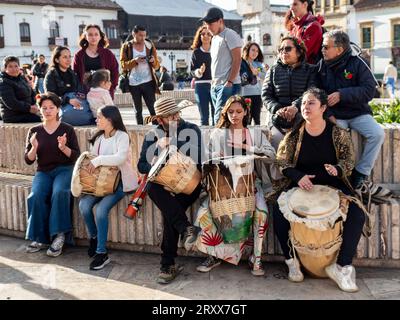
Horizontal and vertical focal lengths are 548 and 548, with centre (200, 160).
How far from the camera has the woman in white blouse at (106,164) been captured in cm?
473

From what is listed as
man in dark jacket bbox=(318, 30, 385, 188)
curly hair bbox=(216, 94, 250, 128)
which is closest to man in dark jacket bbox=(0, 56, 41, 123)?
curly hair bbox=(216, 94, 250, 128)

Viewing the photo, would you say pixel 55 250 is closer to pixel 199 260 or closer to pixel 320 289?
pixel 199 260

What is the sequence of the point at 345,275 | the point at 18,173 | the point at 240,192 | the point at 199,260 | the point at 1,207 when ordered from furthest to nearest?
the point at 18,173 < the point at 1,207 < the point at 199,260 < the point at 240,192 < the point at 345,275

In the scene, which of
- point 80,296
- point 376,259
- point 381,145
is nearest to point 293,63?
point 381,145

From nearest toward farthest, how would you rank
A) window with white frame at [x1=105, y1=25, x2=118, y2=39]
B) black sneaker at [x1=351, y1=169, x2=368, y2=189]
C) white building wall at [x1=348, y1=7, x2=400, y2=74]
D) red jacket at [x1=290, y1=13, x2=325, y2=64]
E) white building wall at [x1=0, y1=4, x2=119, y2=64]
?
black sneaker at [x1=351, y1=169, x2=368, y2=189] → red jacket at [x1=290, y1=13, x2=325, y2=64] → white building wall at [x1=0, y1=4, x2=119, y2=64] → white building wall at [x1=348, y1=7, x2=400, y2=74] → window with white frame at [x1=105, y1=25, x2=118, y2=39]

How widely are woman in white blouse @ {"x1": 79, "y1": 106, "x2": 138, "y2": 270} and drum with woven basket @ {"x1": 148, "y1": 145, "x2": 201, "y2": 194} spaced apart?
50cm

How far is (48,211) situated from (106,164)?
82cm

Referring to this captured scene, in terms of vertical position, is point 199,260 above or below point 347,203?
below

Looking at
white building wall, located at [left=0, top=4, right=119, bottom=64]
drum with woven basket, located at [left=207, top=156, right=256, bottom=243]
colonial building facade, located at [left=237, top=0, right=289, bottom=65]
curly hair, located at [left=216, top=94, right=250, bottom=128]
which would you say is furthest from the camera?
colonial building facade, located at [left=237, top=0, right=289, bottom=65]

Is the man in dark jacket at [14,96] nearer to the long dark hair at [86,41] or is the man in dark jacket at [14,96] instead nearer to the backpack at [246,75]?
the long dark hair at [86,41]

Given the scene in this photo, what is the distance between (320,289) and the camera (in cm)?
401

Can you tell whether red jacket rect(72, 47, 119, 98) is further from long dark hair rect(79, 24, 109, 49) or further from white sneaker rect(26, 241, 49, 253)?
white sneaker rect(26, 241, 49, 253)

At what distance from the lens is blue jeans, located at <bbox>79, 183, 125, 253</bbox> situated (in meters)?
4.72

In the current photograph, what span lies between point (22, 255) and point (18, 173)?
5.73 ft
